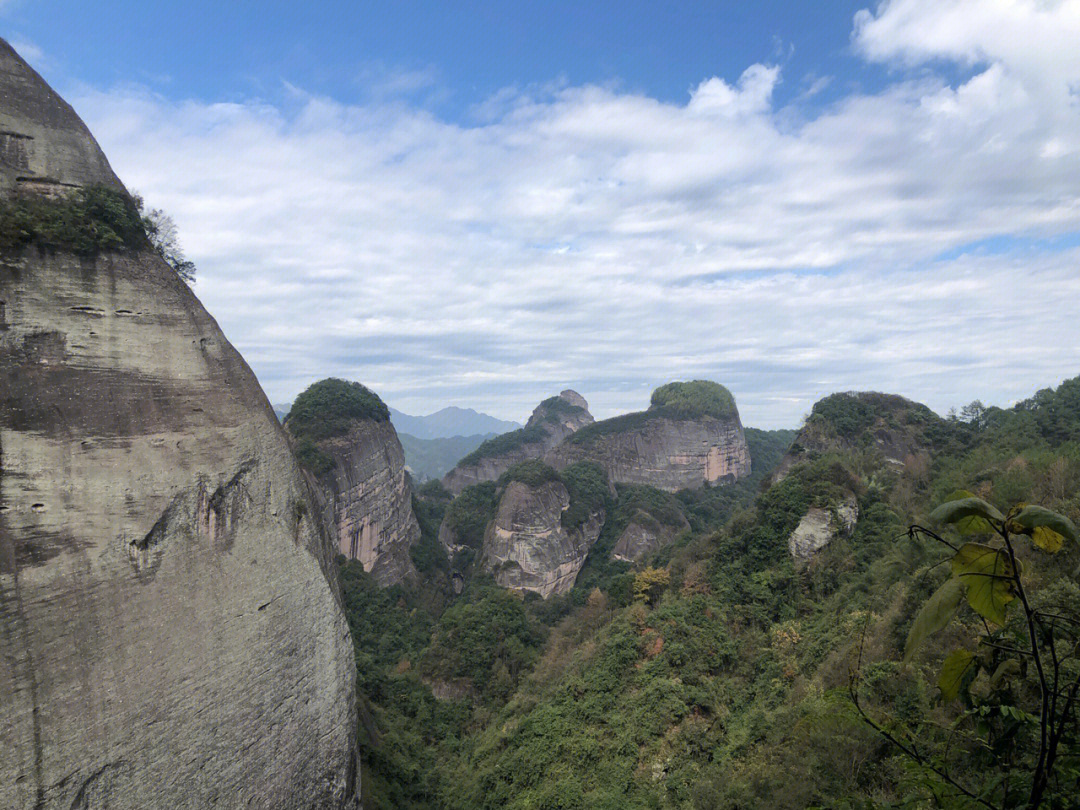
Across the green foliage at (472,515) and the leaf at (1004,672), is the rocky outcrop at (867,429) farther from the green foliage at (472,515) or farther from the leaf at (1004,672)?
the leaf at (1004,672)

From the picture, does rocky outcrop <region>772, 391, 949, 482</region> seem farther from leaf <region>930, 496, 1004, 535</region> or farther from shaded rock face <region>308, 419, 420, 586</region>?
leaf <region>930, 496, 1004, 535</region>

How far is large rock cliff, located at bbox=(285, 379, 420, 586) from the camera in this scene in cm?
3956

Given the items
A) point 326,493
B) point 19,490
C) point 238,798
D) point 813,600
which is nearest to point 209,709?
point 238,798

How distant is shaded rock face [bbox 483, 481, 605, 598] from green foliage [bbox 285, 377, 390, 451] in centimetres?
1358

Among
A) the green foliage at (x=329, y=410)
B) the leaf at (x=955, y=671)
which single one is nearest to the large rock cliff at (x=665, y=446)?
the green foliage at (x=329, y=410)

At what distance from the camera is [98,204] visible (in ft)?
40.8

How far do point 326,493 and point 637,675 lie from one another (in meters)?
26.0

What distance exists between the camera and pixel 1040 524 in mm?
1823

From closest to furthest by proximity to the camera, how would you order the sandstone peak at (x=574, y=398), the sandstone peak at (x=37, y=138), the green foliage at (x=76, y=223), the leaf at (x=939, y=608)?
the leaf at (x=939, y=608)
the green foliage at (x=76, y=223)
the sandstone peak at (x=37, y=138)
the sandstone peak at (x=574, y=398)

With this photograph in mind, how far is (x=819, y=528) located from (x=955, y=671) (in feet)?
73.8

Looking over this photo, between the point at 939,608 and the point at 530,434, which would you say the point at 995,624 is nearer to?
the point at 939,608

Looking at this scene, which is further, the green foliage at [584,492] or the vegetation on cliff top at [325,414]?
the green foliage at [584,492]

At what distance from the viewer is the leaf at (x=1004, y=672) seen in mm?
2307

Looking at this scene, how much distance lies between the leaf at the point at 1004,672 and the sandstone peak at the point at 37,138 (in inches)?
661
